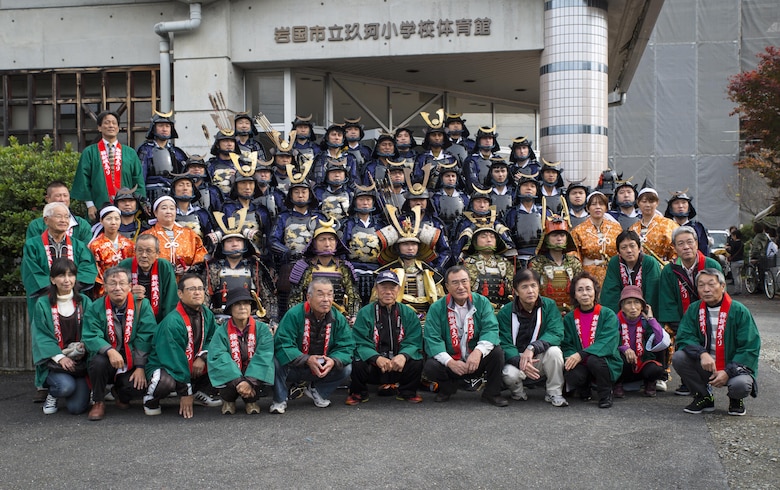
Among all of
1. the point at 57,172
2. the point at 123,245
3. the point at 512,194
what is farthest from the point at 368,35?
the point at 123,245

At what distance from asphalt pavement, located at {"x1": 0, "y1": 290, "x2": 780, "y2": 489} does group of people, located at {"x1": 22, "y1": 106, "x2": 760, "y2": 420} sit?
23 cm

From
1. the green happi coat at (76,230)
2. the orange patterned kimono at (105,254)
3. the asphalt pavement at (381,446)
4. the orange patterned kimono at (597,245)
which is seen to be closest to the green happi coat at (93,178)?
the green happi coat at (76,230)

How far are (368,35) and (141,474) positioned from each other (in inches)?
381

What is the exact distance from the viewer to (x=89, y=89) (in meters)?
13.9

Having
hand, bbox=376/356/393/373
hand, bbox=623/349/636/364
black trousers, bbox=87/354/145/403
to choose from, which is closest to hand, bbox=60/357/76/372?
black trousers, bbox=87/354/145/403

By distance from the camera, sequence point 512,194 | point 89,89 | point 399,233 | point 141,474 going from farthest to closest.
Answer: point 89,89
point 512,194
point 399,233
point 141,474

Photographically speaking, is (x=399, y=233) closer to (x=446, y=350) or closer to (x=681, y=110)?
(x=446, y=350)

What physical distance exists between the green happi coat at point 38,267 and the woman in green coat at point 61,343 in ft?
0.72

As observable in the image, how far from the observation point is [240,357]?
564 cm

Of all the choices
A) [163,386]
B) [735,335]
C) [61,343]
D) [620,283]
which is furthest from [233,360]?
[735,335]

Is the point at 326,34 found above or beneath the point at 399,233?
above

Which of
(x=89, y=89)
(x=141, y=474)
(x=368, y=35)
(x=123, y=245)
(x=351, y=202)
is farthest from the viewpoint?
(x=89, y=89)

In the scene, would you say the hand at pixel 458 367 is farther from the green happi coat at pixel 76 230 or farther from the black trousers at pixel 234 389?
the green happi coat at pixel 76 230

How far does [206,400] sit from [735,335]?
394 cm
